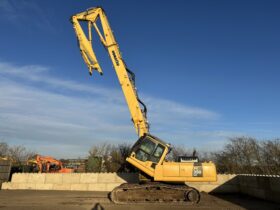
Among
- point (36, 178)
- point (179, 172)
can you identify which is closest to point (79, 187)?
point (36, 178)

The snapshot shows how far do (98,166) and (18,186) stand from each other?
7.10 meters

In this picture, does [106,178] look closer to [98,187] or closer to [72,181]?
[98,187]

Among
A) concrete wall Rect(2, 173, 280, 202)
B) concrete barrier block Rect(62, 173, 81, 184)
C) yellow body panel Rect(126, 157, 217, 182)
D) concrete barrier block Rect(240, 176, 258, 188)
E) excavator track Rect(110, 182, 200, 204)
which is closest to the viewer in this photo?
excavator track Rect(110, 182, 200, 204)

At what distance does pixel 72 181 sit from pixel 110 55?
8.10 m

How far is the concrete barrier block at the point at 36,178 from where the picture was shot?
1842 centimetres

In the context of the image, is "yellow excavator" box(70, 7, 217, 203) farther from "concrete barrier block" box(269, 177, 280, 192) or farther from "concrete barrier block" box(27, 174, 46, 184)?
"concrete barrier block" box(27, 174, 46, 184)

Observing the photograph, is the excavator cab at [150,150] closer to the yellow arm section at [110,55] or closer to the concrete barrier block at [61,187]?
the yellow arm section at [110,55]

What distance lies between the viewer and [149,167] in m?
13.4

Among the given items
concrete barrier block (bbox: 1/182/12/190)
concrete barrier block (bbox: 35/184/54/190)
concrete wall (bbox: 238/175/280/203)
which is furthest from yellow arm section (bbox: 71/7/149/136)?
concrete barrier block (bbox: 1/182/12/190)

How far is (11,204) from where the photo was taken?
11.6 m

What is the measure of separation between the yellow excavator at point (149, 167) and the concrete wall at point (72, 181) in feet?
14.8

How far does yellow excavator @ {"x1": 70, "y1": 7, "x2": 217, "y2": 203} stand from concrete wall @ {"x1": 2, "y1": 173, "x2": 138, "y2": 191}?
4.50m

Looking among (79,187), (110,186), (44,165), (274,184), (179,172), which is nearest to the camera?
(274,184)

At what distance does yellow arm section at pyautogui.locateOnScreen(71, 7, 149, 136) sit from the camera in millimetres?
14953
